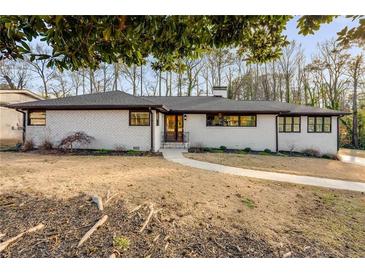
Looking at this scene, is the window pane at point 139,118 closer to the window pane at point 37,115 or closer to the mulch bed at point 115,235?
the window pane at point 37,115

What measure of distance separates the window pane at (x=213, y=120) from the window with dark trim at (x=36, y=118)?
8.73 m

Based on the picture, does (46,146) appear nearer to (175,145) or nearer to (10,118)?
(175,145)

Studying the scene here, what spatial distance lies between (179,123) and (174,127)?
398 mm

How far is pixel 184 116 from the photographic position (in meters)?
12.0

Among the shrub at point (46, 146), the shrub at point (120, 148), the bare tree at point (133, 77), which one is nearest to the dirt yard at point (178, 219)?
the shrub at point (120, 148)

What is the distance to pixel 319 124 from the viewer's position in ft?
40.5

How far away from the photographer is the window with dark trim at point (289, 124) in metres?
12.4

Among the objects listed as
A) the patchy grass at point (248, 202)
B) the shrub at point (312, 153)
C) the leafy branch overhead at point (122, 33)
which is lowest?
the patchy grass at point (248, 202)

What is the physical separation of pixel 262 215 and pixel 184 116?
9.12 meters

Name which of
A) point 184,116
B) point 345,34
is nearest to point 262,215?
point 345,34

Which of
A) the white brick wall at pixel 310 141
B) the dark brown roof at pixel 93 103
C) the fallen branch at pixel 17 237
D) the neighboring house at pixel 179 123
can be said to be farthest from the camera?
the white brick wall at pixel 310 141

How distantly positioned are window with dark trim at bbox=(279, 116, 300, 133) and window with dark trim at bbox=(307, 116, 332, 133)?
69 centimetres
